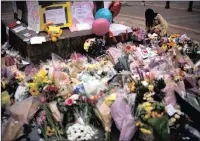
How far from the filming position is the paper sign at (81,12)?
4.85m

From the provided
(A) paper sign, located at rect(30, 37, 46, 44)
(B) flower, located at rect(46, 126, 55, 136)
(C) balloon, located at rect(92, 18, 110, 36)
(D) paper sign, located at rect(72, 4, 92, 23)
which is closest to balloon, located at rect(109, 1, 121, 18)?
(D) paper sign, located at rect(72, 4, 92, 23)

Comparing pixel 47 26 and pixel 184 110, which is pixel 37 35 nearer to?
pixel 47 26

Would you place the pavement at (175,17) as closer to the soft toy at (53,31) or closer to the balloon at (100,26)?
the balloon at (100,26)

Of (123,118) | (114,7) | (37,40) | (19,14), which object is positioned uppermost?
(114,7)

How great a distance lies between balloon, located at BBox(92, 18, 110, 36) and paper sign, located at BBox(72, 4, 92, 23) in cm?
38

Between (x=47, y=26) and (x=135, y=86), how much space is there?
6.61ft

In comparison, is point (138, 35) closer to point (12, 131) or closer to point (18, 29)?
point (18, 29)

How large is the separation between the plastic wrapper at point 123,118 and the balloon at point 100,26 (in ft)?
6.05

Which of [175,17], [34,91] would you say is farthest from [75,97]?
[175,17]

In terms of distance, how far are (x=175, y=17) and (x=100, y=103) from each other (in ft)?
26.9

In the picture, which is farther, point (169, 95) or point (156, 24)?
point (156, 24)

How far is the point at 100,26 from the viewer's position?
4570 mm

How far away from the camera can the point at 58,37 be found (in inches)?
176

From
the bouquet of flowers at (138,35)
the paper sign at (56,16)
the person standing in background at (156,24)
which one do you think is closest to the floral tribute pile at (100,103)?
the paper sign at (56,16)
